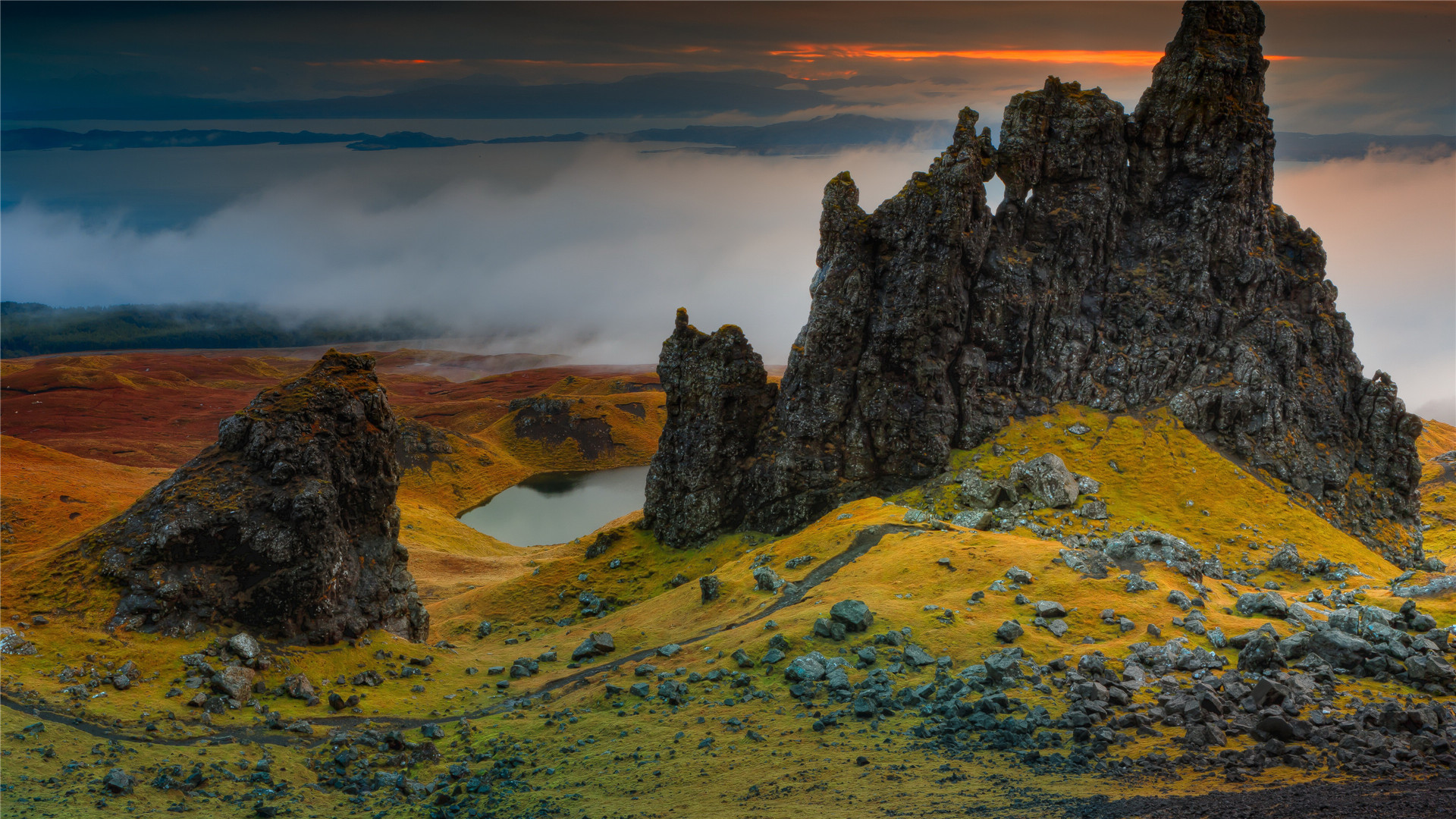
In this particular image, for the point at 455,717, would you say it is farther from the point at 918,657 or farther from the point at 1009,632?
the point at 1009,632

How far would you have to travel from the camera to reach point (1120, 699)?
36.4 m

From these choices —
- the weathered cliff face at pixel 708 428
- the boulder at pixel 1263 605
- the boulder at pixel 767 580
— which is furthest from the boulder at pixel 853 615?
the weathered cliff face at pixel 708 428

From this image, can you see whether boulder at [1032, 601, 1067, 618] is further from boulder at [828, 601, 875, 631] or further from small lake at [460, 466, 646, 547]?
small lake at [460, 466, 646, 547]

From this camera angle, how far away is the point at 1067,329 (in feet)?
350

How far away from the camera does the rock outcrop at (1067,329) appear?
100 m

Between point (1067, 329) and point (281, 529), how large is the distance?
89000 mm

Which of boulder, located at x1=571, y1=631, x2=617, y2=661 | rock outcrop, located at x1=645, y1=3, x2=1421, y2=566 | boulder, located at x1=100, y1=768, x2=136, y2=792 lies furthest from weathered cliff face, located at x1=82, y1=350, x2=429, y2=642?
rock outcrop, located at x1=645, y1=3, x2=1421, y2=566

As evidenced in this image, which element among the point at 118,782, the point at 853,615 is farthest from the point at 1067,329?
the point at 118,782

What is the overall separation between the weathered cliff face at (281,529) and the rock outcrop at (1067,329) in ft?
143

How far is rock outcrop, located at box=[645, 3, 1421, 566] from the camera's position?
3957 inches

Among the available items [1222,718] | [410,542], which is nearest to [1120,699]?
[1222,718]

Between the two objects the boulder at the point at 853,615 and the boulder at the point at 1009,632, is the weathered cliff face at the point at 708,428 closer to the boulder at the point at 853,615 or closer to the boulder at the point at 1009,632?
the boulder at the point at 853,615

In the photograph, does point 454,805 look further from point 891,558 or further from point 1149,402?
point 1149,402

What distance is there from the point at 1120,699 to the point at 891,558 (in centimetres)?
2743
